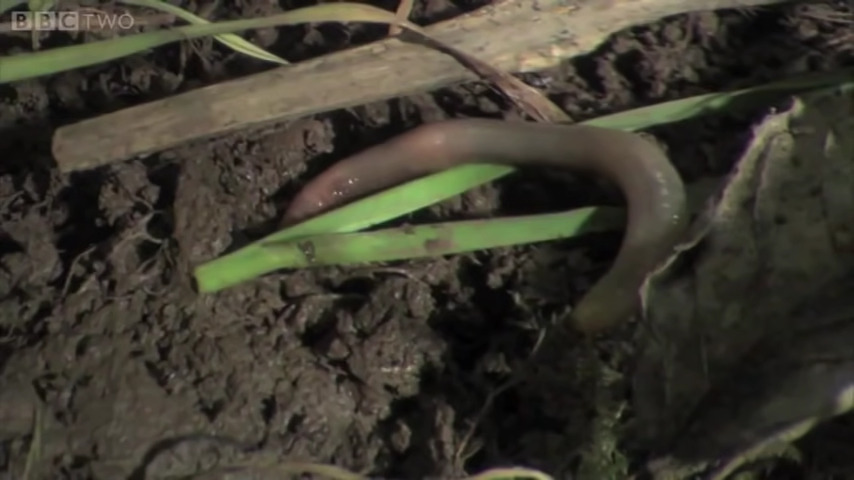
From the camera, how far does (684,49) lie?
2.58m

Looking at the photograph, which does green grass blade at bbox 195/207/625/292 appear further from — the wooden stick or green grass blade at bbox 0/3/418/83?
green grass blade at bbox 0/3/418/83

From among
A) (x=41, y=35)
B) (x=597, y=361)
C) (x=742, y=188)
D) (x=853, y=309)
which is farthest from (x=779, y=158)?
(x=41, y=35)

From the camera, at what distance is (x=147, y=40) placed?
2.46 m

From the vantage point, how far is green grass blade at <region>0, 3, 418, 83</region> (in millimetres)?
2445

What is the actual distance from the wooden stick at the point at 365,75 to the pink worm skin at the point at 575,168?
0.13m

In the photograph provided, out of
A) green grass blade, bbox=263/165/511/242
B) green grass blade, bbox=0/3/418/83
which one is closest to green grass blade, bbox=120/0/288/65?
green grass blade, bbox=0/3/418/83

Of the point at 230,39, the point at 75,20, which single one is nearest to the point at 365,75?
the point at 230,39

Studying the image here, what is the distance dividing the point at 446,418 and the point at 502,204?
1.58 ft

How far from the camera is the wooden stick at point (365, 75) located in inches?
97.7

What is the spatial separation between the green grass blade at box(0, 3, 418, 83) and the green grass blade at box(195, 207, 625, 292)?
1.53 ft

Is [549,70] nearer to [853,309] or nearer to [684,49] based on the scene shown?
[684,49]

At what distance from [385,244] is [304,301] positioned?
187mm

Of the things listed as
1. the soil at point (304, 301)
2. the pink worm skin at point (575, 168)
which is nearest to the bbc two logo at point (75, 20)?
the soil at point (304, 301)

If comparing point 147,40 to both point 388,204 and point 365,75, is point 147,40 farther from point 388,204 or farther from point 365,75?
point 388,204
